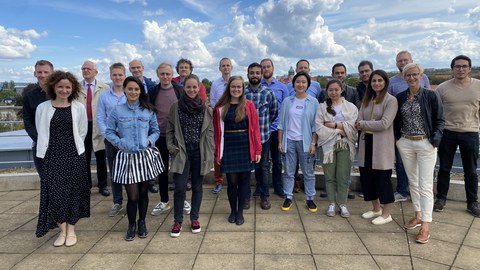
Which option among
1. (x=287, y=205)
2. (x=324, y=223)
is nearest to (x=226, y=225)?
(x=287, y=205)

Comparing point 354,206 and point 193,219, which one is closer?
point 193,219

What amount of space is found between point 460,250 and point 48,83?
15.2 feet

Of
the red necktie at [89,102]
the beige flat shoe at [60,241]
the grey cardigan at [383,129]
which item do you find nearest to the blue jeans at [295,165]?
the grey cardigan at [383,129]

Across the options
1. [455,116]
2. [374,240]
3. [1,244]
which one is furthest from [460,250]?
[1,244]

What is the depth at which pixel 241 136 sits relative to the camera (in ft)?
12.3

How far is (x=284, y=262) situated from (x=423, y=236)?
5.38 ft

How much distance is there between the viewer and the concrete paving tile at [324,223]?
12.2ft

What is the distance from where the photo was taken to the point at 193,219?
3.72 meters

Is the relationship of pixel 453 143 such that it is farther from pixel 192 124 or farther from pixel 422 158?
pixel 192 124

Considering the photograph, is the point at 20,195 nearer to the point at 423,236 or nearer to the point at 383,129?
the point at 383,129

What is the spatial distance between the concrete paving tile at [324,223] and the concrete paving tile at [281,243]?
0.82ft

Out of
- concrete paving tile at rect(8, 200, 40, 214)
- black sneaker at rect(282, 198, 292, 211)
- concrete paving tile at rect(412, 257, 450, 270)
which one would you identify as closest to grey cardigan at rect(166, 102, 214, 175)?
black sneaker at rect(282, 198, 292, 211)

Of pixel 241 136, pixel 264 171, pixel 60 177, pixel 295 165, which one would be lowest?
pixel 264 171

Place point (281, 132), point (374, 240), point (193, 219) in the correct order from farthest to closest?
point (281, 132) < point (193, 219) < point (374, 240)
